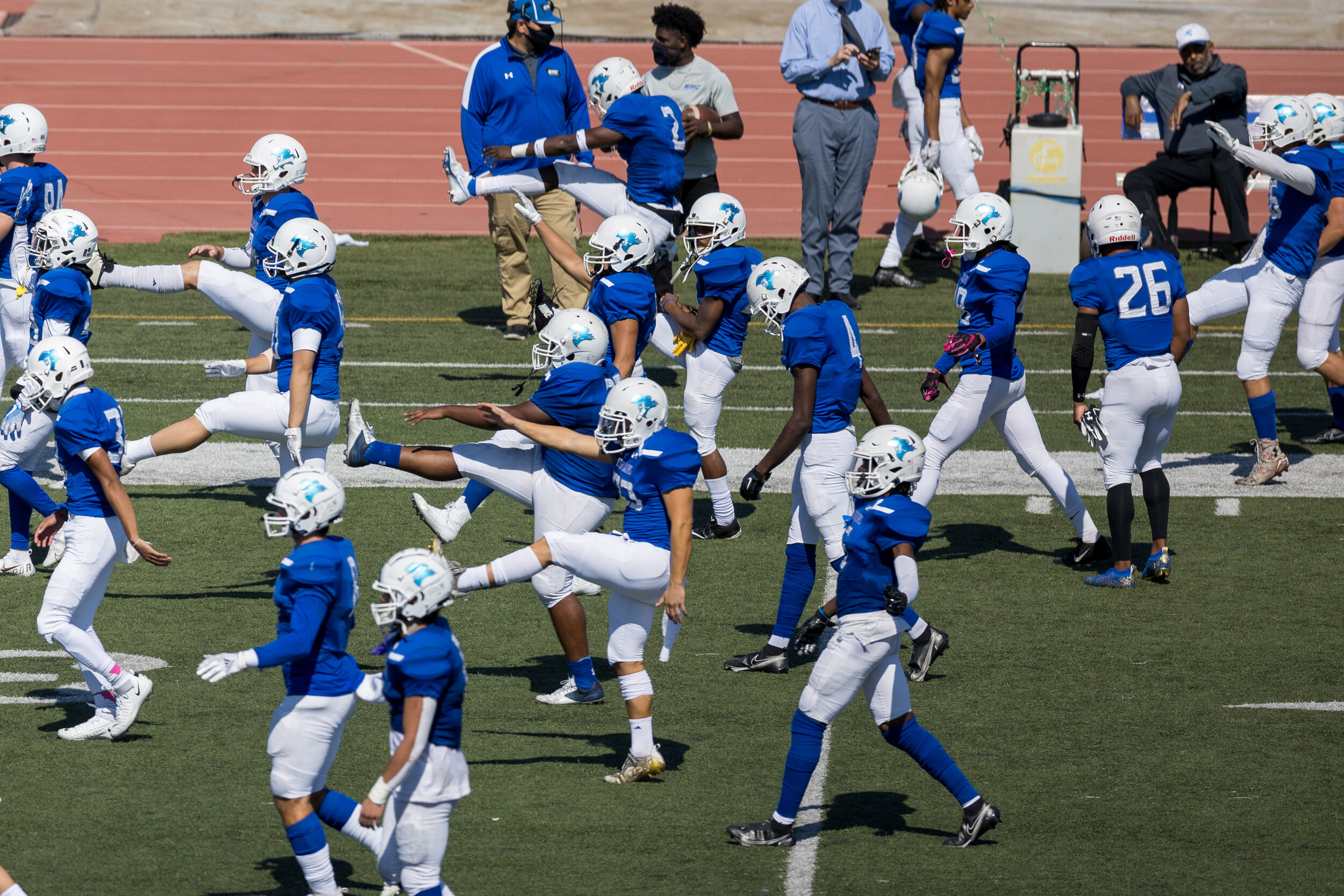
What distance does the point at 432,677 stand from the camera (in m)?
4.98

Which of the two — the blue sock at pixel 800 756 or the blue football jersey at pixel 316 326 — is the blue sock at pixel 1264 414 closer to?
the blue sock at pixel 800 756

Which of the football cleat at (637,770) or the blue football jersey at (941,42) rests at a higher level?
the blue football jersey at (941,42)

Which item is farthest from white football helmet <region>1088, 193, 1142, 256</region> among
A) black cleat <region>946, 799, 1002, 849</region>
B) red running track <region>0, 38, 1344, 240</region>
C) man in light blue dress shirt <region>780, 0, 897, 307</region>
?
red running track <region>0, 38, 1344, 240</region>

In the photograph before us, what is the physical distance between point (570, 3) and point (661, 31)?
17.6 meters

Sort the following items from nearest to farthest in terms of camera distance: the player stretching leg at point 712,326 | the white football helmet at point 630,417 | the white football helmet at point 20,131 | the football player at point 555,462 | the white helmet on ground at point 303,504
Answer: the white helmet on ground at point 303,504
the white football helmet at point 630,417
the football player at point 555,462
the player stretching leg at point 712,326
the white football helmet at point 20,131

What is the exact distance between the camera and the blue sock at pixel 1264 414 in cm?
1045

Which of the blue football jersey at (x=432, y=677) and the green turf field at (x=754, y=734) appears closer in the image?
the blue football jersey at (x=432, y=677)

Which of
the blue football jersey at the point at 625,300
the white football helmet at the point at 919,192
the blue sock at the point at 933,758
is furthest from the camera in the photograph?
the white football helmet at the point at 919,192

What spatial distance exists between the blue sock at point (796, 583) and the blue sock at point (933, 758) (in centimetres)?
169

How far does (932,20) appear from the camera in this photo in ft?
48.4

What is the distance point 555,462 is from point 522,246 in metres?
7.00

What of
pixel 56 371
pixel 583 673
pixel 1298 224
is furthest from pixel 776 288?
pixel 1298 224

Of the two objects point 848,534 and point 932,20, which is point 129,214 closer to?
point 932,20

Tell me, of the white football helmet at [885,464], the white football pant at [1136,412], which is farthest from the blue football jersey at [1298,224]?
the white football helmet at [885,464]
